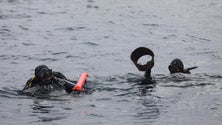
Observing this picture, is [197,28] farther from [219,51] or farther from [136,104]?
[136,104]

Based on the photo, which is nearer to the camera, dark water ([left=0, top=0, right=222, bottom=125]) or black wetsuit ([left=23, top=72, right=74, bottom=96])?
dark water ([left=0, top=0, right=222, bottom=125])

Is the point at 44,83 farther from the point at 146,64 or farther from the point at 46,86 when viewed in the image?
the point at 146,64

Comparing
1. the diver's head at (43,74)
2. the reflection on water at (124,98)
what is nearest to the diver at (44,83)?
the diver's head at (43,74)

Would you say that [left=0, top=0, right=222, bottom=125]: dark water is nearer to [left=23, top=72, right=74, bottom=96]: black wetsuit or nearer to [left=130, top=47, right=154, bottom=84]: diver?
[left=23, top=72, right=74, bottom=96]: black wetsuit

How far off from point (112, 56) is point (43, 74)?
507 centimetres

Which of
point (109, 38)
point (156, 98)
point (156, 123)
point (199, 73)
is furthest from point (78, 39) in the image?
point (156, 123)

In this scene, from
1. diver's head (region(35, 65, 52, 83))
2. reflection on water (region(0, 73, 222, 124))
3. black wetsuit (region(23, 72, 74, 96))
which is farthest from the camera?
black wetsuit (region(23, 72, 74, 96))

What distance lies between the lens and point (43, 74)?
10094mm

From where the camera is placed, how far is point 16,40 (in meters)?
16.6

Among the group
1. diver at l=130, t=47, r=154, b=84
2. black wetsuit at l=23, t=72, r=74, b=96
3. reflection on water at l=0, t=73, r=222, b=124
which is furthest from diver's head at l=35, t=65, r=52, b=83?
diver at l=130, t=47, r=154, b=84

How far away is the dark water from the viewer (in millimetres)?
9367

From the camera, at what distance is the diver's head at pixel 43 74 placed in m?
10.1

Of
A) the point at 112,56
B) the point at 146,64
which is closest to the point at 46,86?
the point at 146,64

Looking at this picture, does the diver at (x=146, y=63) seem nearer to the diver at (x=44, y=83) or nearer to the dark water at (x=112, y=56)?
the dark water at (x=112, y=56)
